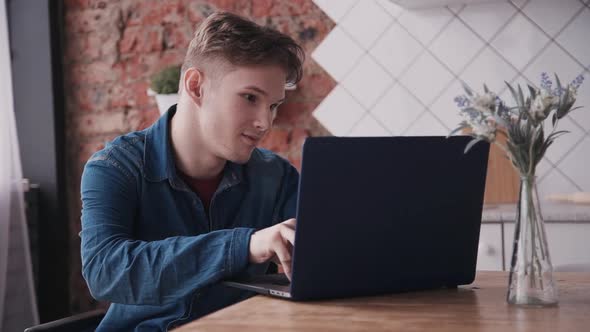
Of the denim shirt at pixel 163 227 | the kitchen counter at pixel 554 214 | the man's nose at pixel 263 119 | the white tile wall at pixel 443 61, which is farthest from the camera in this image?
the white tile wall at pixel 443 61

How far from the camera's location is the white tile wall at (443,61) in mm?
2824

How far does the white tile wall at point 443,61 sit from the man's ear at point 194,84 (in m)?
1.36

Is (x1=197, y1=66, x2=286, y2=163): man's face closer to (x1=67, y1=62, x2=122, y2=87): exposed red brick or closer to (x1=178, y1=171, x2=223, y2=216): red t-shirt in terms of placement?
(x1=178, y1=171, x2=223, y2=216): red t-shirt

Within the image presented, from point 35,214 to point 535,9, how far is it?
2.32m

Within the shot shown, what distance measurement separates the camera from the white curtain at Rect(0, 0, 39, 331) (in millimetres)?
3091

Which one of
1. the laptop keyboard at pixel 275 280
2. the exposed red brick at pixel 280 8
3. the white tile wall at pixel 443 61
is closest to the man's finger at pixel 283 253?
the laptop keyboard at pixel 275 280

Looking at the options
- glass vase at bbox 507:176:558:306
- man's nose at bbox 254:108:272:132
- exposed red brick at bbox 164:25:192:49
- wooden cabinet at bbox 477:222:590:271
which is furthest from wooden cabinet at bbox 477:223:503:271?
exposed red brick at bbox 164:25:192:49

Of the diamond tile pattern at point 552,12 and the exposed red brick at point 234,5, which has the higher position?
the exposed red brick at point 234,5

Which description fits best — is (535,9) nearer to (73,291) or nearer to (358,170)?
(358,170)

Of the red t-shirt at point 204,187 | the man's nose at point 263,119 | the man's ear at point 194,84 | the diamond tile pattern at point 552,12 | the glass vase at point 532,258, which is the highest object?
the diamond tile pattern at point 552,12

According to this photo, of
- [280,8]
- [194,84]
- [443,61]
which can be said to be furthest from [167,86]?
[194,84]

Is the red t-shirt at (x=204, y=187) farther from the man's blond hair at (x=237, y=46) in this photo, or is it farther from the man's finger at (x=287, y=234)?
the man's finger at (x=287, y=234)

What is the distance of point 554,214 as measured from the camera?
2361 mm

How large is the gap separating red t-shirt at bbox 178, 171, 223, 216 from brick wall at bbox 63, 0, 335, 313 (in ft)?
4.46
